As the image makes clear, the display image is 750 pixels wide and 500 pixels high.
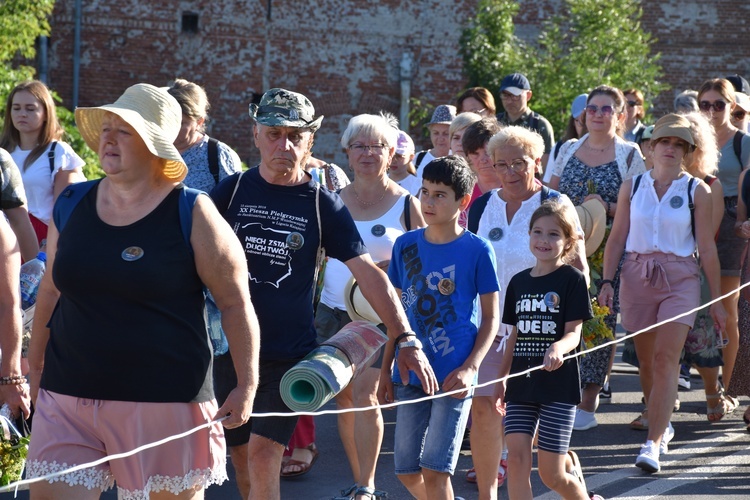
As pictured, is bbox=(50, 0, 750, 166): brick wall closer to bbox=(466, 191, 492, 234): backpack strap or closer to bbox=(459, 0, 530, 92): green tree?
bbox=(459, 0, 530, 92): green tree

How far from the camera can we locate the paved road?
645cm

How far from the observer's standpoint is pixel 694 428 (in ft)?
26.5

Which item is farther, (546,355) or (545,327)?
(545,327)

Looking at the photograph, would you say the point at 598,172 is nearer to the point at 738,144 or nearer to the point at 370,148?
the point at 738,144

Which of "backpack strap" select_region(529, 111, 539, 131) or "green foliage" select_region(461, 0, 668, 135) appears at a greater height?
"green foliage" select_region(461, 0, 668, 135)

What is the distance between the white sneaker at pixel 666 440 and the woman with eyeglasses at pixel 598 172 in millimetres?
595

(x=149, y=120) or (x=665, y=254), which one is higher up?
(x=149, y=120)

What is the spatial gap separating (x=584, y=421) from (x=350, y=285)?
269 centimetres

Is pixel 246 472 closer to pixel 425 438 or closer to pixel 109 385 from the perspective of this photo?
pixel 425 438

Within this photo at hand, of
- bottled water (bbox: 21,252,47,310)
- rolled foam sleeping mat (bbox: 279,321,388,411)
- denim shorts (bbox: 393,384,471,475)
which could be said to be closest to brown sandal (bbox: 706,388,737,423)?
denim shorts (bbox: 393,384,471,475)

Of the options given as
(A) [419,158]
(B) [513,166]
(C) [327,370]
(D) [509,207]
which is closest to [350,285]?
(D) [509,207]

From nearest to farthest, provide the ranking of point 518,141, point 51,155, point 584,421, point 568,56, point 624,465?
1. point 518,141
2. point 624,465
3. point 51,155
4. point 584,421
5. point 568,56

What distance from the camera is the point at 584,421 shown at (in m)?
8.02

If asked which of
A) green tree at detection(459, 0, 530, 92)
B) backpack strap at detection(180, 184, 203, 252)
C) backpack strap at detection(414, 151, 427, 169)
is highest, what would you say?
green tree at detection(459, 0, 530, 92)
